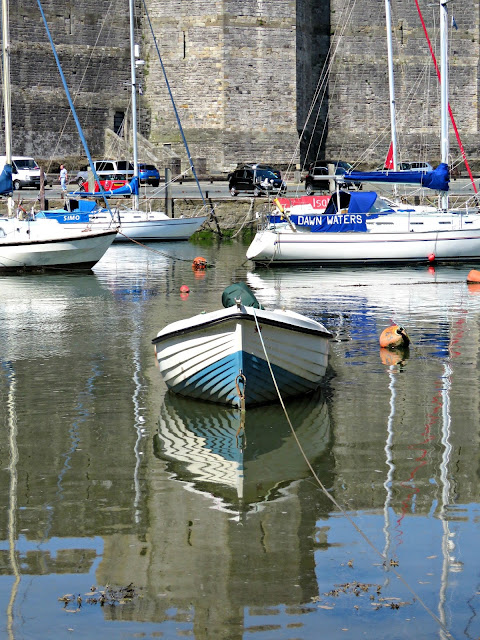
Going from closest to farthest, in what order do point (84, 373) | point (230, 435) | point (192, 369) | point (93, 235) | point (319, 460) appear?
point (319, 460)
point (230, 435)
point (192, 369)
point (84, 373)
point (93, 235)

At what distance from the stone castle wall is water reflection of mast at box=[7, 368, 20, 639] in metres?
34.8

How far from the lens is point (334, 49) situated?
5044 centimetres

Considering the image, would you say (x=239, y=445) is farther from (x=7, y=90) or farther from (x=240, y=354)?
(x=7, y=90)

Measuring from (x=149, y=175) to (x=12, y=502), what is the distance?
33389 mm

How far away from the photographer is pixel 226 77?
4641 centimetres

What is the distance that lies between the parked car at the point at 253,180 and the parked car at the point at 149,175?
2.77m

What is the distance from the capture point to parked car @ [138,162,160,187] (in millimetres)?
40531

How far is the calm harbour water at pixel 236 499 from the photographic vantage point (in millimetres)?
6438

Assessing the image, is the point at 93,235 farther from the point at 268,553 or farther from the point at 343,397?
the point at 268,553

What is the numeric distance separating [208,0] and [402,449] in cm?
3898

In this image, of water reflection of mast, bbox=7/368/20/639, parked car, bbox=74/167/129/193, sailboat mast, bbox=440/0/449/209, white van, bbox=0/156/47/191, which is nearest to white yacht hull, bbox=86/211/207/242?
parked car, bbox=74/167/129/193

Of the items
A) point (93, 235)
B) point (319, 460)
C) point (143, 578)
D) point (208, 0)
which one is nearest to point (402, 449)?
point (319, 460)

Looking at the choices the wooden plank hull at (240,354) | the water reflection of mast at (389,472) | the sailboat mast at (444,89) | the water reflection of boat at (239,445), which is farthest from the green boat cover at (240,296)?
the sailboat mast at (444,89)

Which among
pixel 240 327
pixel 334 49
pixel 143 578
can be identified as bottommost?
pixel 143 578
